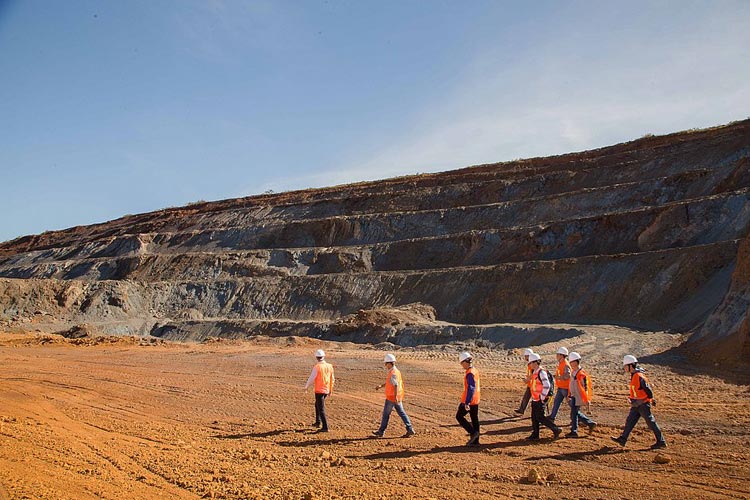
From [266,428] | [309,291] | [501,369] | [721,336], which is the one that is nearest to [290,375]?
[501,369]

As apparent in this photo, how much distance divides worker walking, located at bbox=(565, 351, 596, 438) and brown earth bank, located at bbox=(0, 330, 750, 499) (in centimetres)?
29

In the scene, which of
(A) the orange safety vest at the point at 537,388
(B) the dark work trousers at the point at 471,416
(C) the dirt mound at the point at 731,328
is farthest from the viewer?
(C) the dirt mound at the point at 731,328

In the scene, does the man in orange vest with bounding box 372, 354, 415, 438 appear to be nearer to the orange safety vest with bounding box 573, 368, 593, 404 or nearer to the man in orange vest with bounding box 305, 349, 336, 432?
the man in orange vest with bounding box 305, 349, 336, 432

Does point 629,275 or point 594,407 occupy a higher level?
point 629,275

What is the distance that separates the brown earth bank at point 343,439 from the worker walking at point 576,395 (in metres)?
0.29

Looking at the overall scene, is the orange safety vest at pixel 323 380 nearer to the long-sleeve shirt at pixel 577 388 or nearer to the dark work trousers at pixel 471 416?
the dark work trousers at pixel 471 416

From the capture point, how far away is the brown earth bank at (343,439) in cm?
785

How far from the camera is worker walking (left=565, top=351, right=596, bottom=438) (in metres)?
10.8


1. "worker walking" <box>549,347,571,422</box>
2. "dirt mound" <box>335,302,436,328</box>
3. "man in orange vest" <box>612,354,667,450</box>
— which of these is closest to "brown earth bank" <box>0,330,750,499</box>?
"man in orange vest" <box>612,354,667,450</box>

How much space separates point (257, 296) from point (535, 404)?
30.2 m

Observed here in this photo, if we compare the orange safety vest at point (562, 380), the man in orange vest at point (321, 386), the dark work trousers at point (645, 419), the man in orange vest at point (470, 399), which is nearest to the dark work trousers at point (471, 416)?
the man in orange vest at point (470, 399)

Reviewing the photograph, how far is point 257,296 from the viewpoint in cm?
3916

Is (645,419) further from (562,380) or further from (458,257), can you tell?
(458,257)

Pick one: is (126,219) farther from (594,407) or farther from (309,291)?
(594,407)
